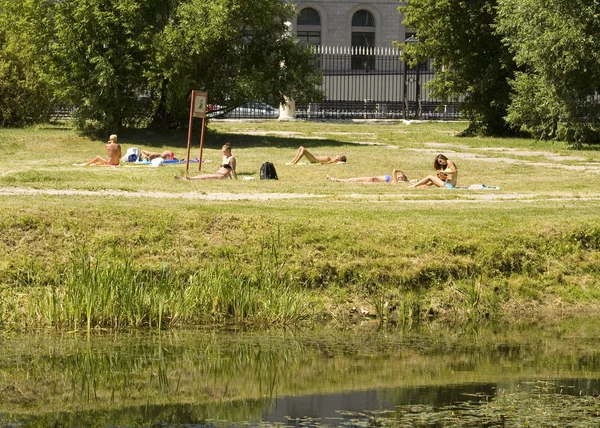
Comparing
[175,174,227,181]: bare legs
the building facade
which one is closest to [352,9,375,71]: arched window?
the building facade

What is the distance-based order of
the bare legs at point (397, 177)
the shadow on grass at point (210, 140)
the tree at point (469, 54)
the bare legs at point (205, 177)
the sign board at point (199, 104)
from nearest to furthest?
the bare legs at point (205, 177) → the bare legs at point (397, 177) → the sign board at point (199, 104) → the shadow on grass at point (210, 140) → the tree at point (469, 54)

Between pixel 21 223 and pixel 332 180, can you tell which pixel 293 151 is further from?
pixel 21 223

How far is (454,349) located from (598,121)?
22428 millimetres

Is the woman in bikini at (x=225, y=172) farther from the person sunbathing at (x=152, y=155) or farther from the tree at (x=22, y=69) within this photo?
the tree at (x=22, y=69)

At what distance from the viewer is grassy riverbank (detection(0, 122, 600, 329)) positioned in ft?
41.9

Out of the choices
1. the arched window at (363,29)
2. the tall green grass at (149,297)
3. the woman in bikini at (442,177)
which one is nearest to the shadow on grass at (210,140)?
the woman in bikini at (442,177)

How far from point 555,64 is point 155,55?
33.7 ft

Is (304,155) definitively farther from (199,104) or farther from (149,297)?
(149,297)

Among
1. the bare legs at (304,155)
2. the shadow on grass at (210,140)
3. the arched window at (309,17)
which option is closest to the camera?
the bare legs at (304,155)

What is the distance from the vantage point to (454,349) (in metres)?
11.9

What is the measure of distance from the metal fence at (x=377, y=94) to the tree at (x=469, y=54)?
6.64 meters

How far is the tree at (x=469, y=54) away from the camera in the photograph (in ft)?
122

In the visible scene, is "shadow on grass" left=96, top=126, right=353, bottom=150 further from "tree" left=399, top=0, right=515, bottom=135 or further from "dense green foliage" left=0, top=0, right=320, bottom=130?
"tree" left=399, top=0, right=515, bottom=135

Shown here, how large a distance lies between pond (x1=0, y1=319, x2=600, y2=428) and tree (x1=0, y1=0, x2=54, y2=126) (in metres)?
22.0
